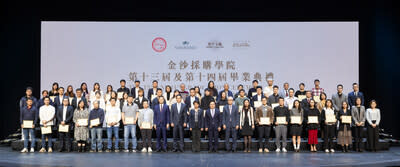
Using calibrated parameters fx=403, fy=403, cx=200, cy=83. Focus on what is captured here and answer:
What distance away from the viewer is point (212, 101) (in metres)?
9.63

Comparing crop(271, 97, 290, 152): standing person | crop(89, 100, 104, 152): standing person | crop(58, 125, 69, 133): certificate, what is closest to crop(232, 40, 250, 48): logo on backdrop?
crop(271, 97, 290, 152): standing person

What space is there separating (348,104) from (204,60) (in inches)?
158

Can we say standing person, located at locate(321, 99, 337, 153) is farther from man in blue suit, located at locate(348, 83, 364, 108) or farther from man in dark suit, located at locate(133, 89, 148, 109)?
man in dark suit, located at locate(133, 89, 148, 109)

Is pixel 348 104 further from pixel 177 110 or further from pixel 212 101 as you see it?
→ pixel 177 110

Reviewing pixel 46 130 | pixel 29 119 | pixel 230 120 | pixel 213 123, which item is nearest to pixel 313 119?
pixel 230 120

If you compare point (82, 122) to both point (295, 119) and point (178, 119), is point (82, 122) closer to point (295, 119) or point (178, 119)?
point (178, 119)

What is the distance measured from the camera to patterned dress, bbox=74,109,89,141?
9391 mm

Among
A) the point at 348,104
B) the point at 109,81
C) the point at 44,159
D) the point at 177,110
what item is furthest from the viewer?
the point at 109,81

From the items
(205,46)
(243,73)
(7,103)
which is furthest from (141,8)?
(7,103)

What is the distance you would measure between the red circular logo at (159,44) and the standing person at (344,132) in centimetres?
505

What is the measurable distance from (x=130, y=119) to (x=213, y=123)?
194 centimetres

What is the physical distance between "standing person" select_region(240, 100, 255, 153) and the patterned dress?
11.9ft

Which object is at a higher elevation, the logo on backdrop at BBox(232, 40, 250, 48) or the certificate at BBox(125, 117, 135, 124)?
the logo on backdrop at BBox(232, 40, 250, 48)

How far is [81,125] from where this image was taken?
9.43 m
